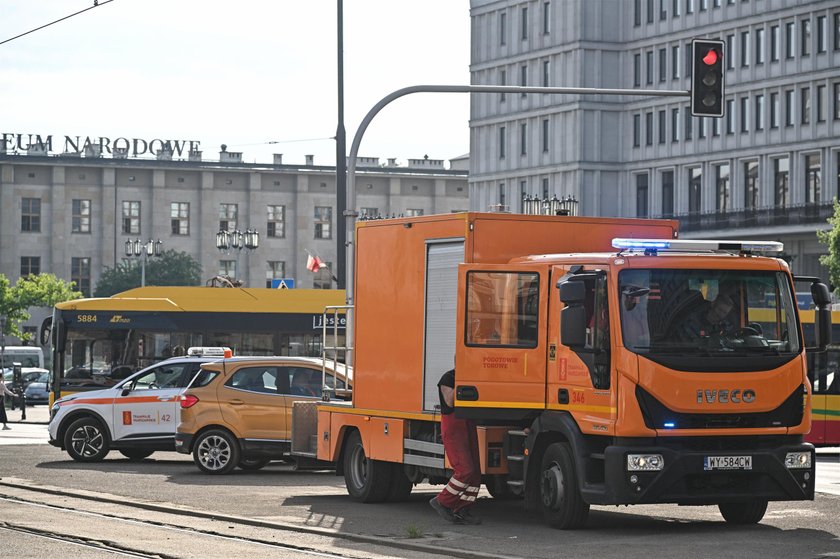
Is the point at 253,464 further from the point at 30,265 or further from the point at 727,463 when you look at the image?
the point at 30,265

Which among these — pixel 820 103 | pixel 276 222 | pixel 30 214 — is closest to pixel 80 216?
pixel 30 214

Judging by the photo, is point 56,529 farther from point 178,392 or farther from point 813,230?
point 813,230

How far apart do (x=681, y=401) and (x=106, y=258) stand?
108 m

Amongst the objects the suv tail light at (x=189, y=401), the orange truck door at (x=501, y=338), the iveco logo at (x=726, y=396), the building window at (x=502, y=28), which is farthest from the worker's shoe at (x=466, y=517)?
the building window at (x=502, y=28)

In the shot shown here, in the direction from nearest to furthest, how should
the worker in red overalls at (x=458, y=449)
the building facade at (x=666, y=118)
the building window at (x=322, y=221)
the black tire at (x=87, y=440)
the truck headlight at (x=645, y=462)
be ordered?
1. the truck headlight at (x=645, y=462)
2. the worker in red overalls at (x=458, y=449)
3. the black tire at (x=87, y=440)
4. the building facade at (x=666, y=118)
5. the building window at (x=322, y=221)

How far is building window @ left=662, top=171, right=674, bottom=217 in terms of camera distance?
295 feet

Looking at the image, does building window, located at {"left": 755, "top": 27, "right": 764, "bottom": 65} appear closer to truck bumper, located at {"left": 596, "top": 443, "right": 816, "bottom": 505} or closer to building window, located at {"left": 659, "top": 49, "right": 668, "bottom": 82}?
building window, located at {"left": 659, "top": 49, "right": 668, "bottom": 82}

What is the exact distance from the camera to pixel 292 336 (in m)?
38.3

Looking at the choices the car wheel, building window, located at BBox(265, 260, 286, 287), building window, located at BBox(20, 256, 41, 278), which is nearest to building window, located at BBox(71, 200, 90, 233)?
building window, located at BBox(20, 256, 41, 278)

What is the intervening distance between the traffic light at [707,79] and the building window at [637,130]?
70.9 m

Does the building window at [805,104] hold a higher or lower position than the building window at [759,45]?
lower

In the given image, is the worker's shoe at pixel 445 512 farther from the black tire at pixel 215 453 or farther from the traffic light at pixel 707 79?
the black tire at pixel 215 453

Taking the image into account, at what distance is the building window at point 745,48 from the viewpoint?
273 ft

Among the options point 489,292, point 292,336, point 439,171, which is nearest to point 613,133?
point 439,171
